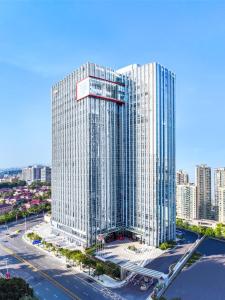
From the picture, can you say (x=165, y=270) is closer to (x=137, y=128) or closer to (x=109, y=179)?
(x=109, y=179)

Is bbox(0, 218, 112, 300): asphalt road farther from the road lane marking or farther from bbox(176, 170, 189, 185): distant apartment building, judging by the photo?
bbox(176, 170, 189, 185): distant apartment building

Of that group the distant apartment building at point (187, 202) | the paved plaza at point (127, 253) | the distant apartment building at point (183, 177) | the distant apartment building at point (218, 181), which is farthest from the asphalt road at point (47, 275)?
the distant apartment building at point (183, 177)

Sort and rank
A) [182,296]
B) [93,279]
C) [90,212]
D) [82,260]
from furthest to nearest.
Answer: [90,212] → [82,260] → [93,279] → [182,296]

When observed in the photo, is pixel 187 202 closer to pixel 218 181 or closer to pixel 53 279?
pixel 218 181

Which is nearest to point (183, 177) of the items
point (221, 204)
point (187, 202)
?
point (187, 202)

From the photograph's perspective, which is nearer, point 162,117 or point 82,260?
point 82,260

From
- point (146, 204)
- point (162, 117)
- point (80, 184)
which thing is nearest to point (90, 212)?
point (80, 184)
